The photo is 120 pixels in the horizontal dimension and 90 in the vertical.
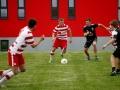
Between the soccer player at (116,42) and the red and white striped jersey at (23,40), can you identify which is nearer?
the red and white striped jersey at (23,40)

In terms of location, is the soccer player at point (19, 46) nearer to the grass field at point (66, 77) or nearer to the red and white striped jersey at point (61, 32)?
the grass field at point (66, 77)

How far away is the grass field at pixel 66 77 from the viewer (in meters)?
17.9

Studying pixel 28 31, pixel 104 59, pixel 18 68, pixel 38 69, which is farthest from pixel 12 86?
pixel 104 59

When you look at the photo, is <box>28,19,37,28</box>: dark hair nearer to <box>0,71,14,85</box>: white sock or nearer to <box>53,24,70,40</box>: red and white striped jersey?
<box>0,71,14,85</box>: white sock

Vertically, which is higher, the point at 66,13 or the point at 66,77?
the point at 66,13

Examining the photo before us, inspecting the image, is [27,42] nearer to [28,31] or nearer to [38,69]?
Result: [28,31]

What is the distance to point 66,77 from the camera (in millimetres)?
20500

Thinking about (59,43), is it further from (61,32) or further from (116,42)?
(116,42)

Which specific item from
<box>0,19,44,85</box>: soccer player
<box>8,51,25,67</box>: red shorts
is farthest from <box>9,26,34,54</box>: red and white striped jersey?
<box>8,51,25,67</box>: red shorts

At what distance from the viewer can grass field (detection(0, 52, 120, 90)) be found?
58.7ft

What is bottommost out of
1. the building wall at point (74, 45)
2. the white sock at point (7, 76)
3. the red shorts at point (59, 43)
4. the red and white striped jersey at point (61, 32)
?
the building wall at point (74, 45)

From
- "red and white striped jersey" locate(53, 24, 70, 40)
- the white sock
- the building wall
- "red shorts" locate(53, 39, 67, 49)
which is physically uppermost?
"red and white striped jersey" locate(53, 24, 70, 40)

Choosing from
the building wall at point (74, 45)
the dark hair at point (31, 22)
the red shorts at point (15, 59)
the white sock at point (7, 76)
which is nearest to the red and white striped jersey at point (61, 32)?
the red shorts at point (15, 59)

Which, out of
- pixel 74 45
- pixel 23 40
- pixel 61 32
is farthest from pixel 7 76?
pixel 74 45
